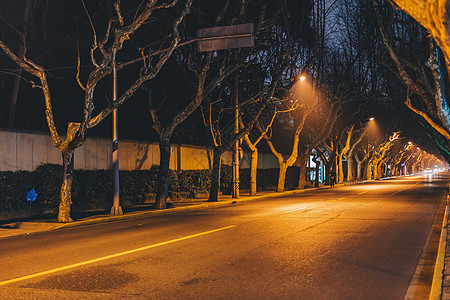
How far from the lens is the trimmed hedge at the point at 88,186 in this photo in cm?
1736

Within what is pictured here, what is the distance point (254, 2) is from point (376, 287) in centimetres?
2182

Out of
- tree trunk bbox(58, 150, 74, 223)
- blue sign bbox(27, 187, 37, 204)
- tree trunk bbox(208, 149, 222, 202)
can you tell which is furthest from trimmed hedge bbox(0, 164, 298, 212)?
tree trunk bbox(58, 150, 74, 223)

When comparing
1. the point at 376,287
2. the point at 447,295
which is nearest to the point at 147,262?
the point at 376,287

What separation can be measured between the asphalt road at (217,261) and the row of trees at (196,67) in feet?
17.4

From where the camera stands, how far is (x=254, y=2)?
1032 inches

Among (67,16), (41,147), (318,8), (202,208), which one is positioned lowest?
(202,208)

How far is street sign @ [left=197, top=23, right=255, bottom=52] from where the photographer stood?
16938mm

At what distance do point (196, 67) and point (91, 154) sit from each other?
651cm

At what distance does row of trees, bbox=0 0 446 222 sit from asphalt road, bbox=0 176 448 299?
530 centimetres

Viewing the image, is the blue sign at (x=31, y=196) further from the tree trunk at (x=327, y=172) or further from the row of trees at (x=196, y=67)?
the tree trunk at (x=327, y=172)

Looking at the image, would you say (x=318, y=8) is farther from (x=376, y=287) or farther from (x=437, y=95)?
(x=376, y=287)

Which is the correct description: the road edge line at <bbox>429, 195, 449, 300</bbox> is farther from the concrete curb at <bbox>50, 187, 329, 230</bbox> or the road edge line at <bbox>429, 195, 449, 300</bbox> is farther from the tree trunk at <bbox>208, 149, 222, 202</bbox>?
the tree trunk at <bbox>208, 149, 222, 202</bbox>

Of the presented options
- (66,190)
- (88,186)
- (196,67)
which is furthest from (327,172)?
(66,190)

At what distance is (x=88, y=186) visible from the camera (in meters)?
20.9
